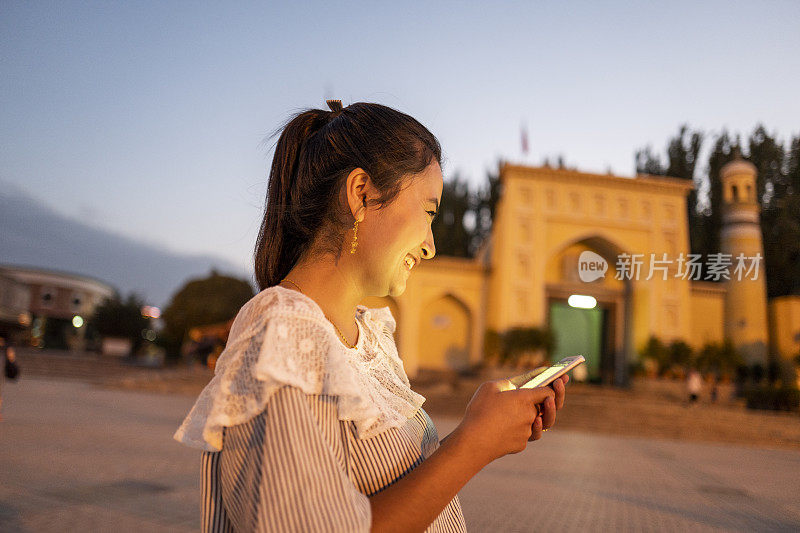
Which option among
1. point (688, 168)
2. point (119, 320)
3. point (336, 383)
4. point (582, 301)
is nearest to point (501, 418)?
point (336, 383)

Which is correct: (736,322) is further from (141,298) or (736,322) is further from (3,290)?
(3,290)

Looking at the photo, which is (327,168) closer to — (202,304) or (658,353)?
(658,353)

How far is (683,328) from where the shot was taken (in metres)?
21.6

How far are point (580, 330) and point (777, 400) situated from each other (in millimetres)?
14203

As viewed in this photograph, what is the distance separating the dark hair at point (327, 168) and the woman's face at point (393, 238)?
24 mm

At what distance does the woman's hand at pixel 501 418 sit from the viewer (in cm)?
91

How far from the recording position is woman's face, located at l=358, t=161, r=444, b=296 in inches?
41.9

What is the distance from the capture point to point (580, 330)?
925 inches

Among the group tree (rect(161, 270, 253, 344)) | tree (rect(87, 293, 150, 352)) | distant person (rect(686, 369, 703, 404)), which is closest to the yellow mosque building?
distant person (rect(686, 369, 703, 404))

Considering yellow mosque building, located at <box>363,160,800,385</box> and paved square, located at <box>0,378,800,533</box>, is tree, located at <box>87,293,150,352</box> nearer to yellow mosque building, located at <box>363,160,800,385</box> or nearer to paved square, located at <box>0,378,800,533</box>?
yellow mosque building, located at <box>363,160,800,385</box>

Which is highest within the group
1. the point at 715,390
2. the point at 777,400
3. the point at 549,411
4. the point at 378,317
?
the point at 378,317

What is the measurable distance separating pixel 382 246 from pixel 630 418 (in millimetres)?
14933

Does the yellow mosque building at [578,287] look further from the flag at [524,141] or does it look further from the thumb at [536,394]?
the thumb at [536,394]

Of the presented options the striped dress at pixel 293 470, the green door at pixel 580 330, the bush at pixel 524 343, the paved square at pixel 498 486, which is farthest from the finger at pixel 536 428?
the green door at pixel 580 330
